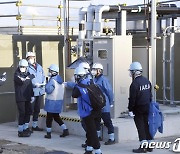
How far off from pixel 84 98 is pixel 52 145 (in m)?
2.16

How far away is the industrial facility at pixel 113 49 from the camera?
11.3 meters

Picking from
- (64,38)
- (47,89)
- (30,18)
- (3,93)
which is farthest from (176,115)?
(30,18)

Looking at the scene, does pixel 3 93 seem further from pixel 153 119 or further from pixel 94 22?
pixel 153 119

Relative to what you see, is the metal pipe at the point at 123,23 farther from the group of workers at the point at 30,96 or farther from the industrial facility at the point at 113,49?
the group of workers at the point at 30,96

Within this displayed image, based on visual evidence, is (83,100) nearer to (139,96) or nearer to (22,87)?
(139,96)

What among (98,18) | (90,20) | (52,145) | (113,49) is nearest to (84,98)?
(52,145)

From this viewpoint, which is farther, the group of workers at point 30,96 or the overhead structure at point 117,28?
the overhead structure at point 117,28

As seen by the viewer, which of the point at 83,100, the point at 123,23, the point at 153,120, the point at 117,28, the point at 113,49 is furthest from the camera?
the point at 117,28

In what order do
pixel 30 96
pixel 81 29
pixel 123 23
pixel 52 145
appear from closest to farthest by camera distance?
pixel 52 145
pixel 30 96
pixel 123 23
pixel 81 29

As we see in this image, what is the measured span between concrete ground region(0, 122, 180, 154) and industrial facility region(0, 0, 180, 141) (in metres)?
0.47

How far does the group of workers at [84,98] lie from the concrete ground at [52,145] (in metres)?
0.21

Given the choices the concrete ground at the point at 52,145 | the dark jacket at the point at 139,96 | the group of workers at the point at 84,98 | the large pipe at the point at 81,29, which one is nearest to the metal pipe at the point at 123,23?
the large pipe at the point at 81,29

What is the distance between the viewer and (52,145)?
1055 centimetres

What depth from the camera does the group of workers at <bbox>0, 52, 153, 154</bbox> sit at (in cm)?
893
